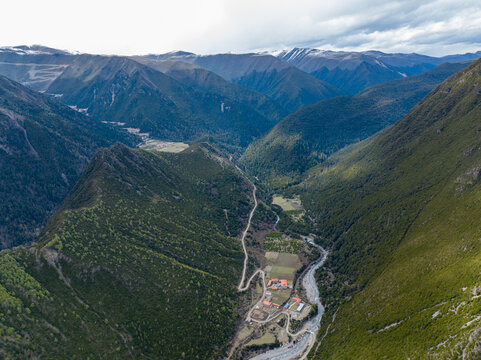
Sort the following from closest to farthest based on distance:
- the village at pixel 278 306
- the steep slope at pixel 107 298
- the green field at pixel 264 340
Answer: the steep slope at pixel 107 298
the green field at pixel 264 340
the village at pixel 278 306

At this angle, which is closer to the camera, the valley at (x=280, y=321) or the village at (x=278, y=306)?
the valley at (x=280, y=321)

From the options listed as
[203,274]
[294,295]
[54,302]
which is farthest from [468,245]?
[54,302]

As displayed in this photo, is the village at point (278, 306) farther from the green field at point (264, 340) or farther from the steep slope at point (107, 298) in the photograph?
the steep slope at point (107, 298)

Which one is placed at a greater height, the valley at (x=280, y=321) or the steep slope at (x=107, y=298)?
the steep slope at (x=107, y=298)

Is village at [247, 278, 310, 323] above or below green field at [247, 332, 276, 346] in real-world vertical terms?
above

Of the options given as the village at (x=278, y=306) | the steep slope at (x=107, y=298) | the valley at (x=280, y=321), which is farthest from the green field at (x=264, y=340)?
the steep slope at (x=107, y=298)

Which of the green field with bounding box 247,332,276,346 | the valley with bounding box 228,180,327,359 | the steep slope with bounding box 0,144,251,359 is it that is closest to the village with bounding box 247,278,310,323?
the valley with bounding box 228,180,327,359

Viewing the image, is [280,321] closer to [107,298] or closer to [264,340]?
[264,340]

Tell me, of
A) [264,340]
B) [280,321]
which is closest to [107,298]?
[264,340]

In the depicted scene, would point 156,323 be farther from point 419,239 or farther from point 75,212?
point 419,239

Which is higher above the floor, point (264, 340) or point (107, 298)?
point (107, 298)

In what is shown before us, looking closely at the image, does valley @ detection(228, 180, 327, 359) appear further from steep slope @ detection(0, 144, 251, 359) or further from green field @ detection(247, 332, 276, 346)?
steep slope @ detection(0, 144, 251, 359)

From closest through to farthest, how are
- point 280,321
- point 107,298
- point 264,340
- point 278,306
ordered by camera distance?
1. point 107,298
2. point 264,340
3. point 280,321
4. point 278,306
